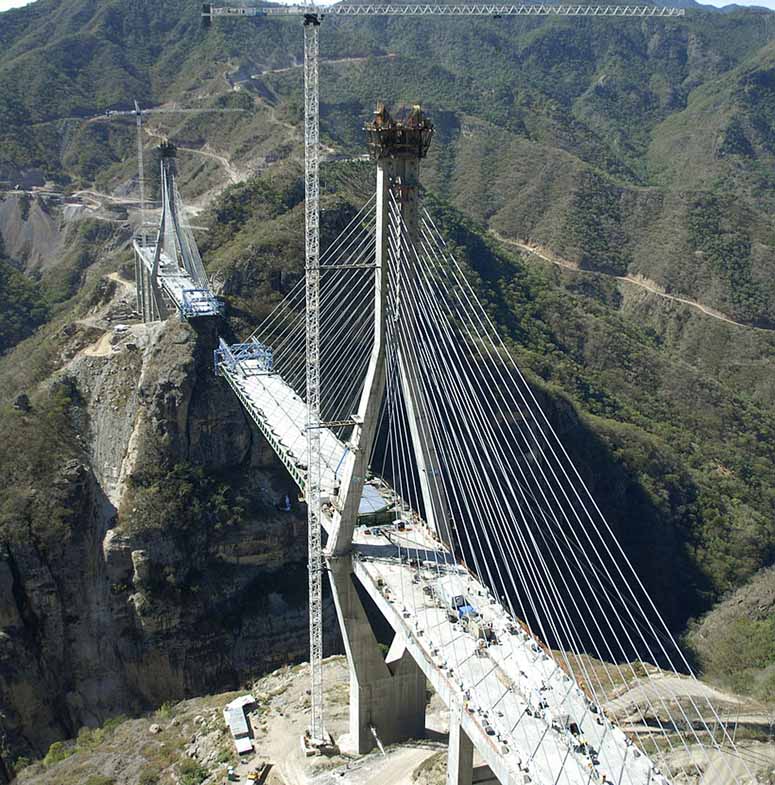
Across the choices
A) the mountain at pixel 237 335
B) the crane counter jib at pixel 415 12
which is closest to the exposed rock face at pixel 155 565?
the mountain at pixel 237 335

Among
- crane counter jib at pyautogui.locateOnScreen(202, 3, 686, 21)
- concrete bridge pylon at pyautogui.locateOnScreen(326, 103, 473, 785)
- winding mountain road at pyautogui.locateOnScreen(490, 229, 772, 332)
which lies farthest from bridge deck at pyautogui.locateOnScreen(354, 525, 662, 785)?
winding mountain road at pyautogui.locateOnScreen(490, 229, 772, 332)

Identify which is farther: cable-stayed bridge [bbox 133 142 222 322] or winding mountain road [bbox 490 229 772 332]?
winding mountain road [bbox 490 229 772 332]

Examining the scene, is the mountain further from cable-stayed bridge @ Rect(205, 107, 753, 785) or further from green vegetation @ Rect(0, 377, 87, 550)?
cable-stayed bridge @ Rect(205, 107, 753, 785)

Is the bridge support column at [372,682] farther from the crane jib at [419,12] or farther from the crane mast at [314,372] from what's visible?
the crane jib at [419,12]

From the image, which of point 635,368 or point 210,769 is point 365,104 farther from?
point 210,769

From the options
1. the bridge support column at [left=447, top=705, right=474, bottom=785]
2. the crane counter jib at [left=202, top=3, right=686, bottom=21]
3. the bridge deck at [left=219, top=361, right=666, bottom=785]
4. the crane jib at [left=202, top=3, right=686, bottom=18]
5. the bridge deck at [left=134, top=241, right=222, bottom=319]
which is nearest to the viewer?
the bridge deck at [left=219, top=361, right=666, bottom=785]

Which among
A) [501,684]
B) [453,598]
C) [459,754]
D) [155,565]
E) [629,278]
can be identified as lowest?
A: [459,754]

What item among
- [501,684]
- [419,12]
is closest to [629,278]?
[419,12]

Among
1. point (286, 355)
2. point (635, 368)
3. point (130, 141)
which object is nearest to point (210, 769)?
point (286, 355)

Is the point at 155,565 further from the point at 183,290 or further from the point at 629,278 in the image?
the point at 629,278
